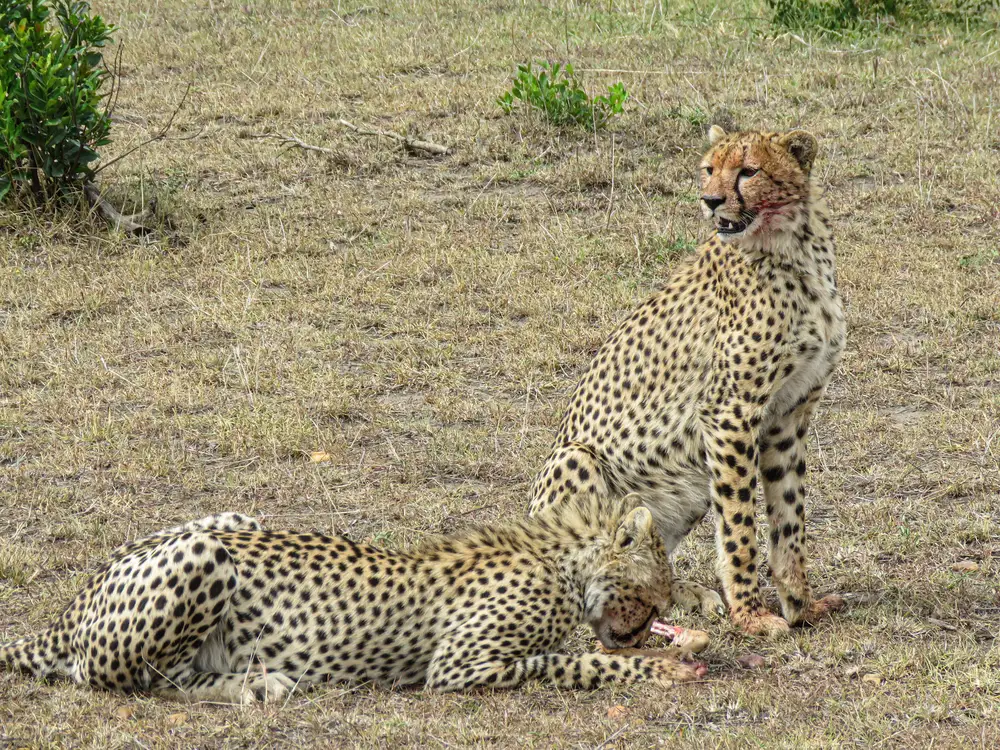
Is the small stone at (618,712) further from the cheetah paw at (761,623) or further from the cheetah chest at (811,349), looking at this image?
the cheetah chest at (811,349)

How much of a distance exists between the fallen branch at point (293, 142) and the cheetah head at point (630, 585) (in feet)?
20.2

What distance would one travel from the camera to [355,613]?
4.77 meters

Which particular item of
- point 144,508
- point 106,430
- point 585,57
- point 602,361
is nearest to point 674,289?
point 602,361

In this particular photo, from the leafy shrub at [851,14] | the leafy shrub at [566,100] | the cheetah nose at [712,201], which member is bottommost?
the leafy shrub at [566,100]

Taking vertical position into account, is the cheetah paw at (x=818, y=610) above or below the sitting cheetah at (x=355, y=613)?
below

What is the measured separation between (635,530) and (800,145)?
1504mm

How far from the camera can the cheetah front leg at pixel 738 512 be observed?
203 inches

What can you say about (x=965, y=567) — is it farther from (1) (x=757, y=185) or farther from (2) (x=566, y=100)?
(2) (x=566, y=100)

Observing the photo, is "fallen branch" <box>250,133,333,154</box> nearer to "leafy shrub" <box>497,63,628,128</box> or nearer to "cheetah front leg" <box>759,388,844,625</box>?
"leafy shrub" <box>497,63,628,128</box>

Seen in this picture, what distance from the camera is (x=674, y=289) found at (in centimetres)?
567

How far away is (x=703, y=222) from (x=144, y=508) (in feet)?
15.4

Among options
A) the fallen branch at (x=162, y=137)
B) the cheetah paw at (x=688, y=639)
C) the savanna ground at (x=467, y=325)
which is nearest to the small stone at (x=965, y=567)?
the savanna ground at (x=467, y=325)

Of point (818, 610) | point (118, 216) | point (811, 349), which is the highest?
point (811, 349)

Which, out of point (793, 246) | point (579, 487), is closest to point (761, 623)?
point (579, 487)
